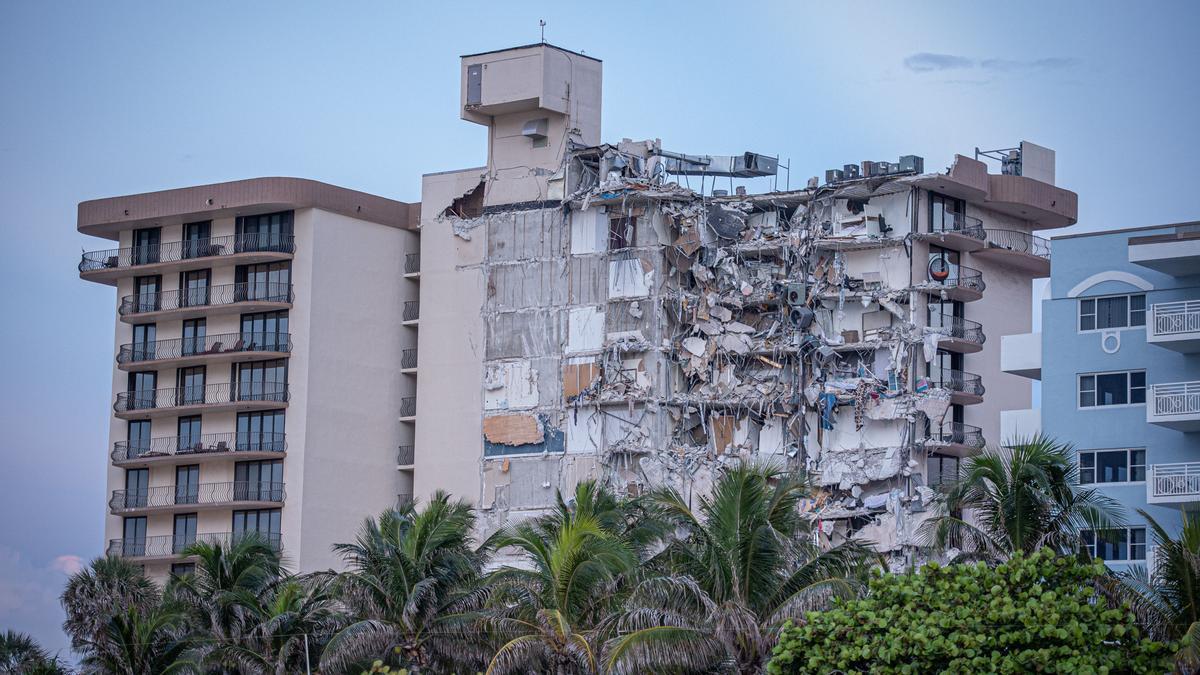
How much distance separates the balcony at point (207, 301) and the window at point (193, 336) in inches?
15.6

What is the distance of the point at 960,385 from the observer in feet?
268

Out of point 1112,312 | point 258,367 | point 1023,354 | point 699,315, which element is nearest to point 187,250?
point 258,367

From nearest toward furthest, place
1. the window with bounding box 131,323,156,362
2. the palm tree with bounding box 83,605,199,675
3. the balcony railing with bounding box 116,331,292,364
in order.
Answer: the palm tree with bounding box 83,605,199,675 < the balcony railing with bounding box 116,331,292,364 < the window with bounding box 131,323,156,362

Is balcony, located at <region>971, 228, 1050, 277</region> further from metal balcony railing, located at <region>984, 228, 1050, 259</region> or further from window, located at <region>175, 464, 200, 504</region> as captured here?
window, located at <region>175, 464, 200, 504</region>

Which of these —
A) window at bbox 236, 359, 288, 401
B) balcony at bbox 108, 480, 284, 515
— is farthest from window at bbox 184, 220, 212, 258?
balcony at bbox 108, 480, 284, 515

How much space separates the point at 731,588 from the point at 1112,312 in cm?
2492

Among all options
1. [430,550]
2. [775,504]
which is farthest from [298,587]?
[775,504]

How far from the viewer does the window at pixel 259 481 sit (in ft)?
284

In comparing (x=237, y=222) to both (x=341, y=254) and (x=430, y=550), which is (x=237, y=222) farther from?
(x=430, y=550)

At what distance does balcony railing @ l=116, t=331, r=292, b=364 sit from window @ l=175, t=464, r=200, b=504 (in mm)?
5037

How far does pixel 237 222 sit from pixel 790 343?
2594 cm

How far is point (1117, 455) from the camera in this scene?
2648 inches

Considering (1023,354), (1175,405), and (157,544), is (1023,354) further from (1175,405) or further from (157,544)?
(157,544)

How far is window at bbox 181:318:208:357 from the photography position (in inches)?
3533
